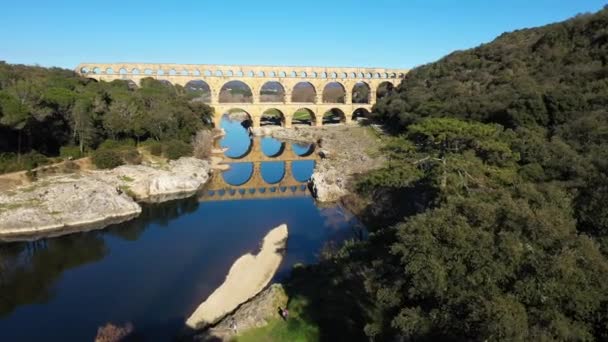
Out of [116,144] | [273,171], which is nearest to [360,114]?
[273,171]

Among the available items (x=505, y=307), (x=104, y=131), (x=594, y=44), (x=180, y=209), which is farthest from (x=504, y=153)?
(x=104, y=131)

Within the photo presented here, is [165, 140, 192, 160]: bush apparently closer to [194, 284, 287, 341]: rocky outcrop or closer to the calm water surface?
the calm water surface

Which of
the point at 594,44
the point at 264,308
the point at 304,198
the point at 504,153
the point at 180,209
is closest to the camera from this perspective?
the point at 264,308

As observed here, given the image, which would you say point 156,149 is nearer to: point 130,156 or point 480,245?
point 130,156

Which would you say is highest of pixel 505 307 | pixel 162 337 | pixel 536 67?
pixel 536 67

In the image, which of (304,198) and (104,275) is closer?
(104,275)

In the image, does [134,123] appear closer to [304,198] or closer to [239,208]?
[239,208]

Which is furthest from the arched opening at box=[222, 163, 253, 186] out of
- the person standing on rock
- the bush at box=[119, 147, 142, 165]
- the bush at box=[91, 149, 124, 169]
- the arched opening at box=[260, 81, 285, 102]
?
the arched opening at box=[260, 81, 285, 102]
